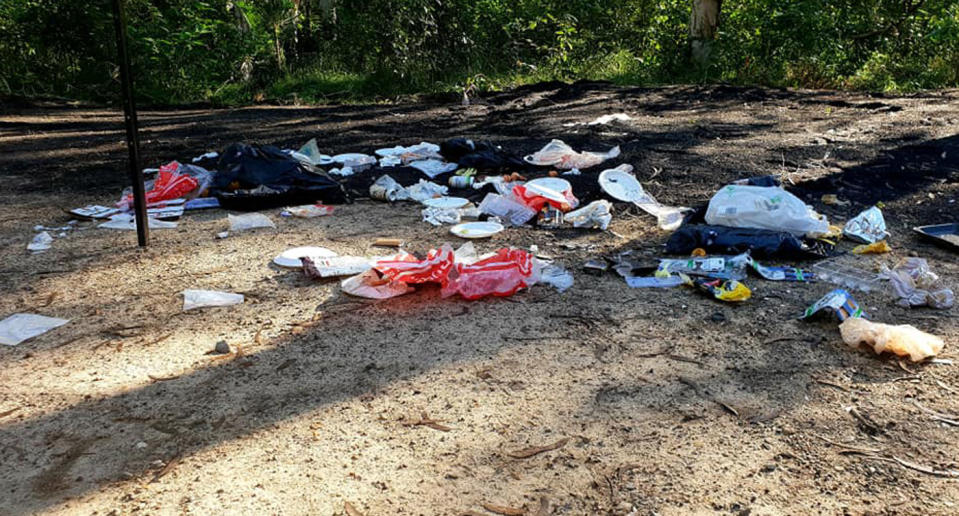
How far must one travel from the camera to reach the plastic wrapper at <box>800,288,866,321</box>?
3.03m

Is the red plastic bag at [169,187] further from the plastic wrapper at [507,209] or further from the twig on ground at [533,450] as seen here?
the twig on ground at [533,450]

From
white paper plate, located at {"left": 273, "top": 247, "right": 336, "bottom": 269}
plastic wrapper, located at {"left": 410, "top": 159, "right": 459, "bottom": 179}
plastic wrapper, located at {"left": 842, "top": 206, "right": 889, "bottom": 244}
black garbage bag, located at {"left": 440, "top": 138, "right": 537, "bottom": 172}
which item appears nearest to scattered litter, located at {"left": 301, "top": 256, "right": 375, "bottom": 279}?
white paper plate, located at {"left": 273, "top": 247, "right": 336, "bottom": 269}

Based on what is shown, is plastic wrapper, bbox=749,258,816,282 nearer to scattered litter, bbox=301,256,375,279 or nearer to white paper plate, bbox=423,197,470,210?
scattered litter, bbox=301,256,375,279

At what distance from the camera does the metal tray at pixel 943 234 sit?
13.1 ft

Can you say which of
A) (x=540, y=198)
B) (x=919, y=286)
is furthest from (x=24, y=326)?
(x=919, y=286)

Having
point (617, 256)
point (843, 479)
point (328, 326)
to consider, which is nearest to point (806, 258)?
point (617, 256)

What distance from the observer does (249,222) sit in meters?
4.73

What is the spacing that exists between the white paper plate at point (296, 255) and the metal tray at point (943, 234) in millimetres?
3423

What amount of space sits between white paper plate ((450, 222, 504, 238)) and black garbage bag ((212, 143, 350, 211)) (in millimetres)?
1199

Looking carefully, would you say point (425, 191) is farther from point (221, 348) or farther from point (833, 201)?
point (833, 201)

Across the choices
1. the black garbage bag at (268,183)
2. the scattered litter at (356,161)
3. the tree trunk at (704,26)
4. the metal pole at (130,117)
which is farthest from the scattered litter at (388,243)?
the tree trunk at (704,26)

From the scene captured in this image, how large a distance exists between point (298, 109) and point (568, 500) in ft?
31.1

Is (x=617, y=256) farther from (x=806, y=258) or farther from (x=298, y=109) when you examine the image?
(x=298, y=109)

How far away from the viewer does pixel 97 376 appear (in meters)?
2.76
